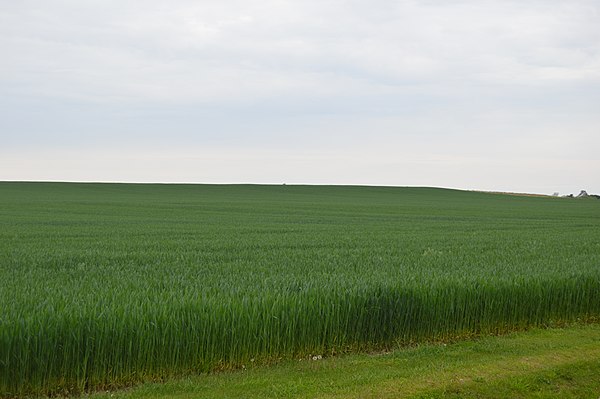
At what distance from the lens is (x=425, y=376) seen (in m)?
8.83

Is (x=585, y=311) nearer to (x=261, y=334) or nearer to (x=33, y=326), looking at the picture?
(x=261, y=334)

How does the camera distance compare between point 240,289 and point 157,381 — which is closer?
point 157,381

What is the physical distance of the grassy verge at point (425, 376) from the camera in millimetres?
8000

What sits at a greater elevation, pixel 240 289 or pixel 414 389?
pixel 240 289

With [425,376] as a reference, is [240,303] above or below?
above

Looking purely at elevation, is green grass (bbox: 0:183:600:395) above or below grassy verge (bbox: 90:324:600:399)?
above

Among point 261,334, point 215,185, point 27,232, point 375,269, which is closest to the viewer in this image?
point 261,334

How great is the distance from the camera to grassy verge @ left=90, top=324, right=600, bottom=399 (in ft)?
26.2

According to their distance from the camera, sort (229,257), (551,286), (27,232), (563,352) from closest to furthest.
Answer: (563,352)
(551,286)
(229,257)
(27,232)

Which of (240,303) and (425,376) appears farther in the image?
(240,303)

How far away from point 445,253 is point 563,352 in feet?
27.0

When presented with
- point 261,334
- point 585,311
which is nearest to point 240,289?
point 261,334

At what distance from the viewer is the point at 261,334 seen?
9141 millimetres

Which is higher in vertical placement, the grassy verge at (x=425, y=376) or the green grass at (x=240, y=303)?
the green grass at (x=240, y=303)
